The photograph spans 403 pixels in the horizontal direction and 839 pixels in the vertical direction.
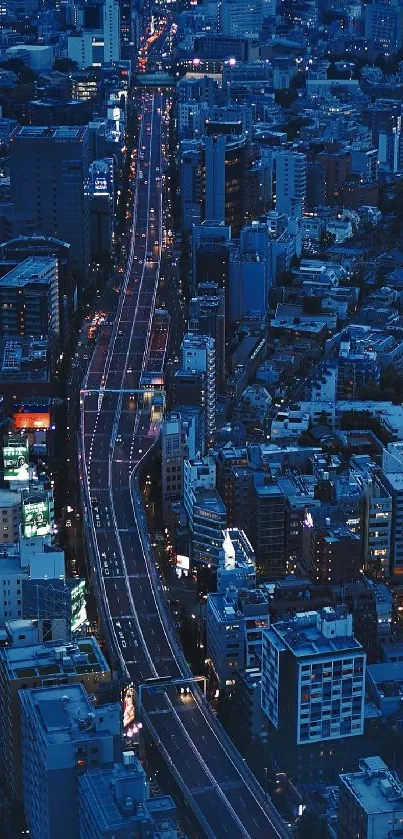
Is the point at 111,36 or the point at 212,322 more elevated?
the point at 111,36

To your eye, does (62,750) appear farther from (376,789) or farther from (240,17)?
(240,17)

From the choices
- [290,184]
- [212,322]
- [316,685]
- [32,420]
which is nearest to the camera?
[316,685]

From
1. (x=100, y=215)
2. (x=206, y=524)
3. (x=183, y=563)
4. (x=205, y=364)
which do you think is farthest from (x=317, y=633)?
(x=100, y=215)

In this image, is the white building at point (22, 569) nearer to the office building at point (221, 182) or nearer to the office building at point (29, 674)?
the office building at point (29, 674)

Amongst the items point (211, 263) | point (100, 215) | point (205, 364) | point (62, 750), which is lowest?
point (62, 750)

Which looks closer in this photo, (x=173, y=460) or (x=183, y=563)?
(x=183, y=563)

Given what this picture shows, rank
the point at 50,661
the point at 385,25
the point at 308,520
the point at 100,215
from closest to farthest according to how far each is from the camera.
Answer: the point at 50,661, the point at 308,520, the point at 100,215, the point at 385,25

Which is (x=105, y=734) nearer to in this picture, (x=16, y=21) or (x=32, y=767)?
(x=32, y=767)
